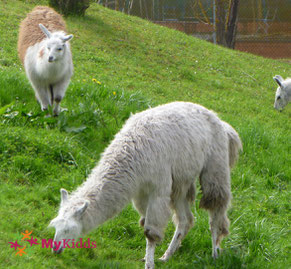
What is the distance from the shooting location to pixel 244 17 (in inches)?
774

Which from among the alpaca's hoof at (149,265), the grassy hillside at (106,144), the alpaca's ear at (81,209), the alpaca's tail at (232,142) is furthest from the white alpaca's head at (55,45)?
the alpaca's hoof at (149,265)

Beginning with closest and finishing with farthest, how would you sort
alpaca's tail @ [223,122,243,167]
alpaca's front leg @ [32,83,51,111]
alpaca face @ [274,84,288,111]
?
alpaca's tail @ [223,122,243,167], alpaca's front leg @ [32,83,51,111], alpaca face @ [274,84,288,111]

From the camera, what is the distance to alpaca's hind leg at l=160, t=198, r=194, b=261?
14.6 feet

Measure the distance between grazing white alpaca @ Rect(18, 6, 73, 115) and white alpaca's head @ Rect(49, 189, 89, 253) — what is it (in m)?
2.96

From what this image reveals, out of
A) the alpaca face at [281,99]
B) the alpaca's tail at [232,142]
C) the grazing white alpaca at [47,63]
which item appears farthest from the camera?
the alpaca face at [281,99]

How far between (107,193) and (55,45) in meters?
3.06

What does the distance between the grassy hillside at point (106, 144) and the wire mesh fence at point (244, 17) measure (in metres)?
7.28

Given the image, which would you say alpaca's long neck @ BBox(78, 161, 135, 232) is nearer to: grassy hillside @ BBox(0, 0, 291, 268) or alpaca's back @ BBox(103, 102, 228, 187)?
alpaca's back @ BBox(103, 102, 228, 187)

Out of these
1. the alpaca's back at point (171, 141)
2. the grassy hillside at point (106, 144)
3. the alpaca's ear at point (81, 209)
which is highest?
the alpaca's back at point (171, 141)

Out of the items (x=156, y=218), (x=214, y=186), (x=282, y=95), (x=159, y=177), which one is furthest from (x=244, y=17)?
(x=156, y=218)

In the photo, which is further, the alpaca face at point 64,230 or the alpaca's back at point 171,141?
the alpaca's back at point 171,141

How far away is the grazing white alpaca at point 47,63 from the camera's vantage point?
6227mm

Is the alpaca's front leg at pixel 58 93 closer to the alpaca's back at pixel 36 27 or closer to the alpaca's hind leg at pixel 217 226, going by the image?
the alpaca's back at pixel 36 27

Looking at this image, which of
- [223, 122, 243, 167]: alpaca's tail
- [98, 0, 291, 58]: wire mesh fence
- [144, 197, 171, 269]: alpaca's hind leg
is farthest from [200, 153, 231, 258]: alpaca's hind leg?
[98, 0, 291, 58]: wire mesh fence
